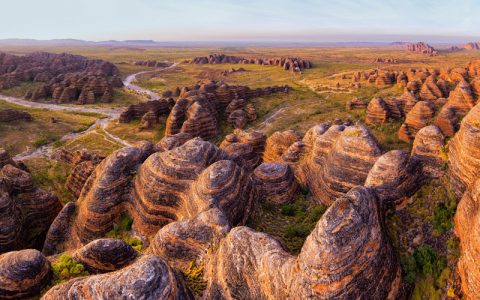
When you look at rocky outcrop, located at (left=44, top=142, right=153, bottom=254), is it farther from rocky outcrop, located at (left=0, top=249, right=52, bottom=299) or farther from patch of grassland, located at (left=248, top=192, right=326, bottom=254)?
patch of grassland, located at (left=248, top=192, right=326, bottom=254)

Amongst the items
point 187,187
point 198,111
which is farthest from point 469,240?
point 198,111

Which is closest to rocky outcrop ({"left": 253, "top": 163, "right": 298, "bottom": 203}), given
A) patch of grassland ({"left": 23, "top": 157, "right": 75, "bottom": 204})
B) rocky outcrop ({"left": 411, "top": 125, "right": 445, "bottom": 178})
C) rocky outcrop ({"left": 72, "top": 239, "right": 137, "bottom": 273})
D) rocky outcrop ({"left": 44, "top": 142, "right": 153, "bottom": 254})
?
rocky outcrop ({"left": 411, "top": 125, "right": 445, "bottom": 178})

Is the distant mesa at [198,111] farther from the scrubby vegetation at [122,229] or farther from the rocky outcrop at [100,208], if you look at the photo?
the scrubby vegetation at [122,229]

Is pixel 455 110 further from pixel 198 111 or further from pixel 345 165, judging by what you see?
pixel 198 111

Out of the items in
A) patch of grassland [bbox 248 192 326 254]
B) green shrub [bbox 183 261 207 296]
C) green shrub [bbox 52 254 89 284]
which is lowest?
patch of grassland [bbox 248 192 326 254]

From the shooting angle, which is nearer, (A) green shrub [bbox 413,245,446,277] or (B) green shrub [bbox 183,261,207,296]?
(A) green shrub [bbox 413,245,446,277]

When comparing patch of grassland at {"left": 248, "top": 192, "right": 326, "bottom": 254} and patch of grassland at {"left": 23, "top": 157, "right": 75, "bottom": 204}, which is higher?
patch of grassland at {"left": 248, "top": 192, "right": 326, "bottom": 254}
